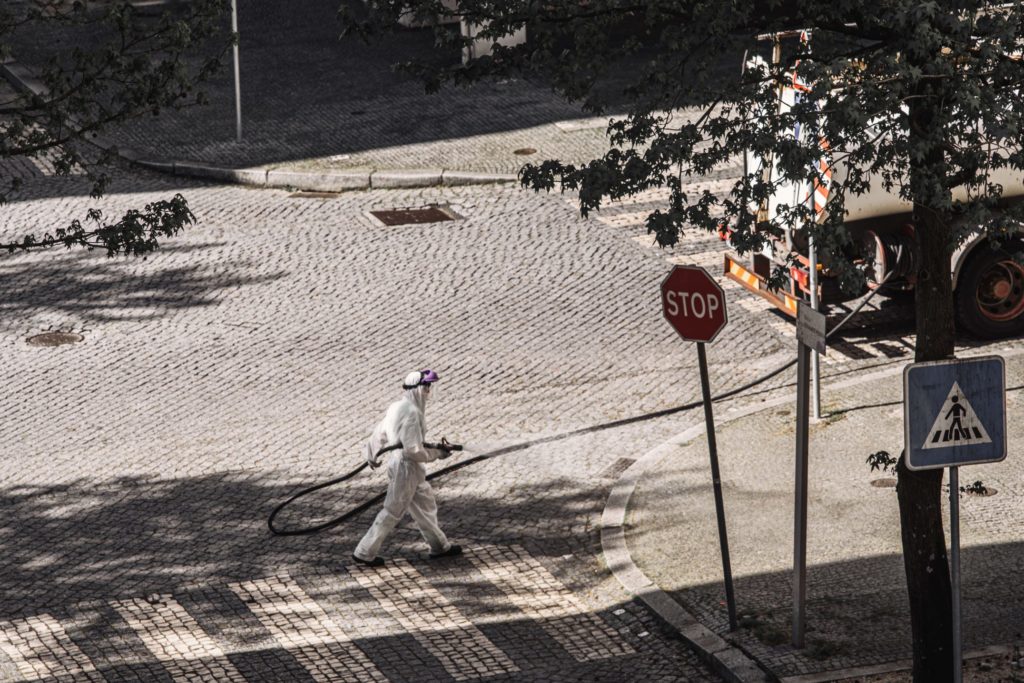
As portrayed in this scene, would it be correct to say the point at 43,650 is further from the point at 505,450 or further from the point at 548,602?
the point at 505,450

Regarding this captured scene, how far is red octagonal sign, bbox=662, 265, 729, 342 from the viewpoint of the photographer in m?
9.95

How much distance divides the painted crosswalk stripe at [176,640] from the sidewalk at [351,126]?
31.4ft

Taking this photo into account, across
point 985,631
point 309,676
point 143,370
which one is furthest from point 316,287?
point 985,631

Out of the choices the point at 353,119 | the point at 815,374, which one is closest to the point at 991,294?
the point at 815,374

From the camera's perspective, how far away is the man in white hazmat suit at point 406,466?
36.4ft

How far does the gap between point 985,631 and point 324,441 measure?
582cm

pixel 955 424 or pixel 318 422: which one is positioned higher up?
pixel 955 424

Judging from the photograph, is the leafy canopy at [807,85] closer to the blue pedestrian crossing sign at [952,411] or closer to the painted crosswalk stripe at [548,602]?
the blue pedestrian crossing sign at [952,411]

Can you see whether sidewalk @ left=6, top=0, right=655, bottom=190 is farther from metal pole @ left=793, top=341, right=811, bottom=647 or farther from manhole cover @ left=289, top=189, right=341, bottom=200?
metal pole @ left=793, top=341, right=811, bottom=647

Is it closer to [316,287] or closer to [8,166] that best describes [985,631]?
[316,287]

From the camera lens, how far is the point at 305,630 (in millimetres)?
10328

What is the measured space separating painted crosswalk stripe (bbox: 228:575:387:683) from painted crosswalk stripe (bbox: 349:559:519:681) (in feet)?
1.39

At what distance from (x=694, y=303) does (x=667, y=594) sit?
2001mm

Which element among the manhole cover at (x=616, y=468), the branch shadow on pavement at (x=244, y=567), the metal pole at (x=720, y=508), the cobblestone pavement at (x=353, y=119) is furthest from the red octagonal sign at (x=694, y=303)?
the cobblestone pavement at (x=353, y=119)
